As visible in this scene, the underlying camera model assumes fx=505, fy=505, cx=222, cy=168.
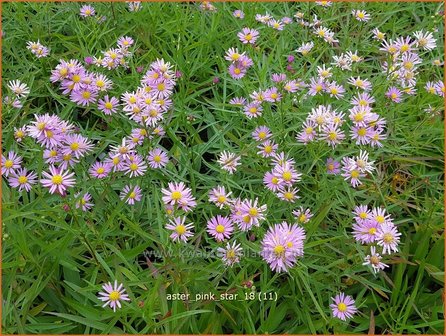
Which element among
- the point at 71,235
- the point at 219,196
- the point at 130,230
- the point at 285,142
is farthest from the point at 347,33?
the point at 71,235

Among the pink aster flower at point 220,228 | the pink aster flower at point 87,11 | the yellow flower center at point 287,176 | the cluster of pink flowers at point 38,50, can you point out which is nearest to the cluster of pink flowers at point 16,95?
the cluster of pink flowers at point 38,50

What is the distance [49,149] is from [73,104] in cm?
35

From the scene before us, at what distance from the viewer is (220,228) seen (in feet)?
3.89

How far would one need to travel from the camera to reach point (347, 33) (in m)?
1.92

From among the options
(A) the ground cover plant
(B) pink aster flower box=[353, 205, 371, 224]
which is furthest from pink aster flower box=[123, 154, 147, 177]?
(B) pink aster flower box=[353, 205, 371, 224]

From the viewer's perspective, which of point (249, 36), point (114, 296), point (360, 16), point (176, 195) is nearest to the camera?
point (114, 296)

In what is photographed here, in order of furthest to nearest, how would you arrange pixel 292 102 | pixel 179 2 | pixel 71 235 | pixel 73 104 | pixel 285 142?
pixel 179 2 < pixel 73 104 < pixel 292 102 < pixel 285 142 < pixel 71 235

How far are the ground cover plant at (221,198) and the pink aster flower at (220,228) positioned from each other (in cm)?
1

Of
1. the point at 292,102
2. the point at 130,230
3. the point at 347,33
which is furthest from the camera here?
the point at 347,33

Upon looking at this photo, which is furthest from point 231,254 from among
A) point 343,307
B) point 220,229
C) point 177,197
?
point 343,307

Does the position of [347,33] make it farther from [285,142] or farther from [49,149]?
[49,149]

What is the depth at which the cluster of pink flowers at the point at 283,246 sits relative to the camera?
1051 millimetres

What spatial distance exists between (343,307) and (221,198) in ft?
1.24

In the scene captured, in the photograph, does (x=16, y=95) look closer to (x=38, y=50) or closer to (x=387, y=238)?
(x=38, y=50)
